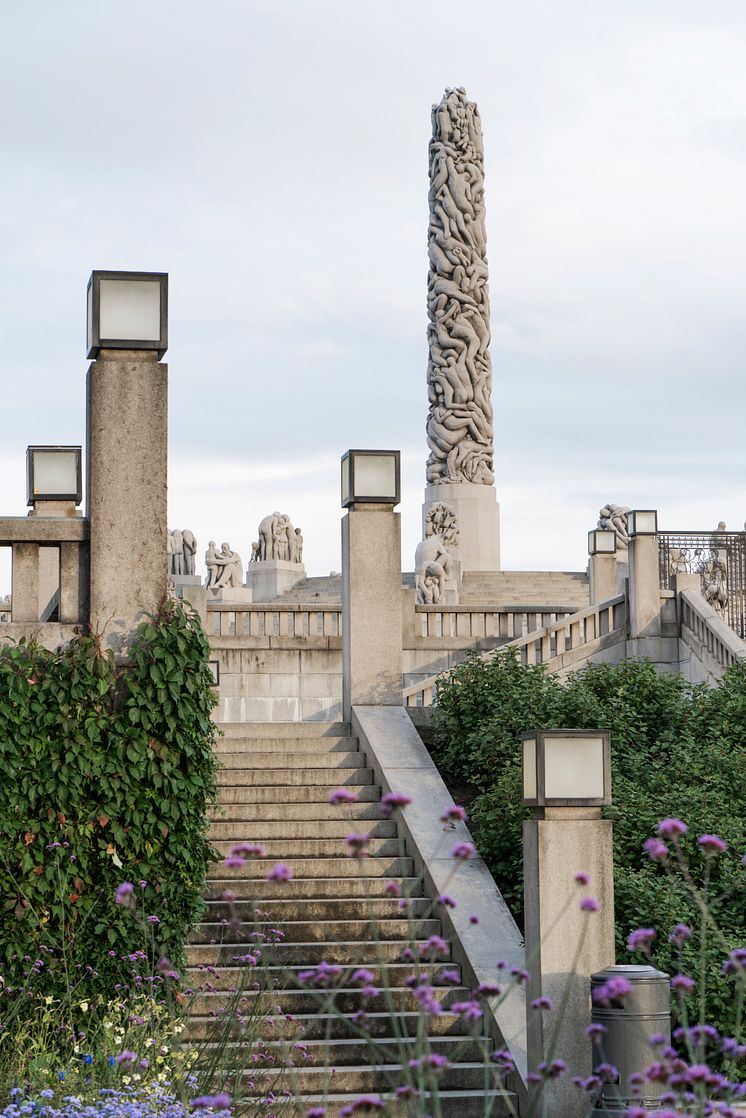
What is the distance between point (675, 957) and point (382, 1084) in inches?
87.8

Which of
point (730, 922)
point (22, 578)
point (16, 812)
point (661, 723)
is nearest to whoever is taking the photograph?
point (16, 812)

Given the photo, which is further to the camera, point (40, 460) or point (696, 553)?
point (696, 553)

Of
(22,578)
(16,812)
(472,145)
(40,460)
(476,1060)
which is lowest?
Answer: (476,1060)

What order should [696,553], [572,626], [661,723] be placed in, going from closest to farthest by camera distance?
[661,723], [572,626], [696,553]

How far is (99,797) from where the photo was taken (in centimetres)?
973

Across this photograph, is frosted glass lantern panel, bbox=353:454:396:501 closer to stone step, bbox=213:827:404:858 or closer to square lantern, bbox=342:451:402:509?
square lantern, bbox=342:451:402:509

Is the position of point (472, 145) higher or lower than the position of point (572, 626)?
higher

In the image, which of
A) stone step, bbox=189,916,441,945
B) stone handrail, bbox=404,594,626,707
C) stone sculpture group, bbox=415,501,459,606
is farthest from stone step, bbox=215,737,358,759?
stone sculpture group, bbox=415,501,459,606

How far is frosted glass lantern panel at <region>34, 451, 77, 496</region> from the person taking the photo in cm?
1212

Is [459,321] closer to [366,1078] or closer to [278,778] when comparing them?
[278,778]

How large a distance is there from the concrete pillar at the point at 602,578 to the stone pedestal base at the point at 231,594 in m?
13.0

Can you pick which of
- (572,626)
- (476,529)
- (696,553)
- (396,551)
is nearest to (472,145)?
(476,529)

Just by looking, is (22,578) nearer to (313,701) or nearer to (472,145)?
(313,701)

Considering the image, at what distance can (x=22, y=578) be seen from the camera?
10336 mm
